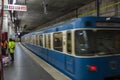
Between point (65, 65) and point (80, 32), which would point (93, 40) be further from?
point (65, 65)

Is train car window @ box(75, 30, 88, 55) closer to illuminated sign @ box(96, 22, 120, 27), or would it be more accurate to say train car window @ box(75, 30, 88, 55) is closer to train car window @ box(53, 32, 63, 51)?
illuminated sign @ box(96, 22, 120, 27)

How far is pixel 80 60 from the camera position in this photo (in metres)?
7.74

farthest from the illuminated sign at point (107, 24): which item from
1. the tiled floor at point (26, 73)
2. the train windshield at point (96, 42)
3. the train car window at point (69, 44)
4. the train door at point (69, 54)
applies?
the tiled floor at point (26, 73)

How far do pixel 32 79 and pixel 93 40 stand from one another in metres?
3.19

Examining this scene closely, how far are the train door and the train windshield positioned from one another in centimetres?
50

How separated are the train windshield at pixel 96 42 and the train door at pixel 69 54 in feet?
1.65

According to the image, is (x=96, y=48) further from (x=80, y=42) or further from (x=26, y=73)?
(x=26, y=73)

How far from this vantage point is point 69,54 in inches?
353

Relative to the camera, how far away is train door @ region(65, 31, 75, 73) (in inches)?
336

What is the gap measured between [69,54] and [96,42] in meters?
1.43

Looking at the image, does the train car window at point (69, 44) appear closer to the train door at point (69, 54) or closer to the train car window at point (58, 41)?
the train door at point (69, 54)

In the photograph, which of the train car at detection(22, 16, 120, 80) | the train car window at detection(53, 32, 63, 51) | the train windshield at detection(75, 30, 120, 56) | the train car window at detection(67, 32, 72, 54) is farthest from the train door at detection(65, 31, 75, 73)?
the train car window at detection(53, 32, 63, 51)

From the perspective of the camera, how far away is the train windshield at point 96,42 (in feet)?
25.6

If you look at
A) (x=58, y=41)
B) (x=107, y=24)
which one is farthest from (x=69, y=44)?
(x=58, y=41)
